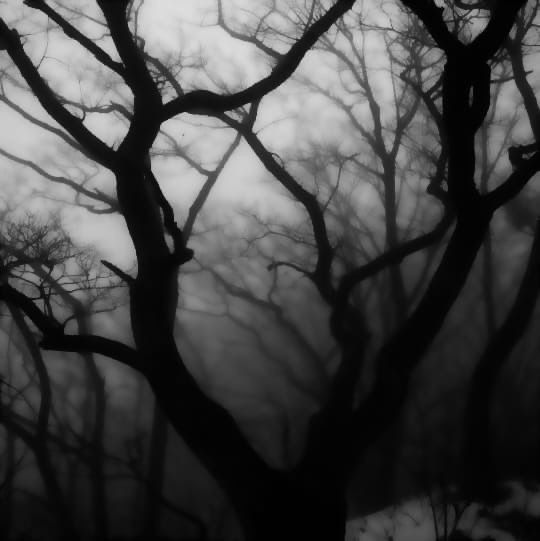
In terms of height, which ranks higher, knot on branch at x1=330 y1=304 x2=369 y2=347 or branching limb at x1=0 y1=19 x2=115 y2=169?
branching limb at x1=0 y1=19 x2=115 y2=169

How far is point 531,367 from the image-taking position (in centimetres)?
1142

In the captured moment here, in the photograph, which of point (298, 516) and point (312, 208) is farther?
point (312, 208)

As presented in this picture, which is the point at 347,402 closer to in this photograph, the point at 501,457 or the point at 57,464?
the point at 501,457

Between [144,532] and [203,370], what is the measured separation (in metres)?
4.23

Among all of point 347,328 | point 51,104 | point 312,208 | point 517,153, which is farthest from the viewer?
point 347,328

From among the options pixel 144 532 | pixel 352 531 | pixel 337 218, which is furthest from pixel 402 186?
pixel 144 532

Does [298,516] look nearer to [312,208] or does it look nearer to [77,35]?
[312,208]

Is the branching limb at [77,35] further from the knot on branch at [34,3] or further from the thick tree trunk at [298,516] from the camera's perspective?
the thick tree trunk at [298,516]

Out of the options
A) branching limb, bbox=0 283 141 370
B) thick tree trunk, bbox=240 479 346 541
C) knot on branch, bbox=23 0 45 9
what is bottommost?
thick tree trunk, bbox=240 479 346 541

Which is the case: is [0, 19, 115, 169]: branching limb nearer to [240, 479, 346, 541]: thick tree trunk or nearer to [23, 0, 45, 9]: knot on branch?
[23, 0, 45, 9]: knot on branch

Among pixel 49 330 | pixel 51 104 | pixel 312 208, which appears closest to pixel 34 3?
pixel 51 104

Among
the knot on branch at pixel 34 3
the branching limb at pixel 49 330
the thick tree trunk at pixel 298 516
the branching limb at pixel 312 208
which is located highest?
the knot on branch at pixel 34 3

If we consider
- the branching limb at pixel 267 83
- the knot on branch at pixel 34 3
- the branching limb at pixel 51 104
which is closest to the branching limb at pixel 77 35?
the knot on branch at pixel 34 3

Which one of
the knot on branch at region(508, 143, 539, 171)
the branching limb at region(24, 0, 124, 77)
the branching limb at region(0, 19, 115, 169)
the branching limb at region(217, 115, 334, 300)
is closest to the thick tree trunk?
the branching limb at region(217, 115, 334, 300)
